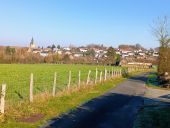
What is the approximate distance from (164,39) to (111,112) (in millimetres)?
40807

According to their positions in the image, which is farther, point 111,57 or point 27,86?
point 111,57

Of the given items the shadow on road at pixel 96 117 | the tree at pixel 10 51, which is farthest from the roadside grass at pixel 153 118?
the tree at pixel 10 51

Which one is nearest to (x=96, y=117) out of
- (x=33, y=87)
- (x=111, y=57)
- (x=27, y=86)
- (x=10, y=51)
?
(x=33, y=87)

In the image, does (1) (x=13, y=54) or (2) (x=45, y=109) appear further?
(1) (x=13, y=54)

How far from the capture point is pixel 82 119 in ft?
44.3

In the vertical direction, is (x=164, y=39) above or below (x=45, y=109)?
above

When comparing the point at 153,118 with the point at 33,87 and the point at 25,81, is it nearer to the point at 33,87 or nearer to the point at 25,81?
the point at 33,87

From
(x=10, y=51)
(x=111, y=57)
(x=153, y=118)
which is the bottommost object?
(x=111, y=57)

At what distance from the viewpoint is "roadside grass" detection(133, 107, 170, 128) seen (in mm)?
12984

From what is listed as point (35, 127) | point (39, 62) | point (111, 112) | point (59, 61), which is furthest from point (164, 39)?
point (59, 61)

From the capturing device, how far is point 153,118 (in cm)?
1457

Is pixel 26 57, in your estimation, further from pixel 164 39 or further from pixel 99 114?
pixel 99 114

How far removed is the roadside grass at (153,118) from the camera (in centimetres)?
1298

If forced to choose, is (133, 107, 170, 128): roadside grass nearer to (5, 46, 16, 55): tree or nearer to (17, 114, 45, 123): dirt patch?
(17, 114, 45, 123): dirt patch
